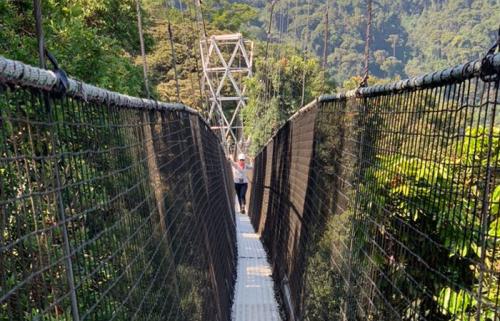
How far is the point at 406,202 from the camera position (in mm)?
1927

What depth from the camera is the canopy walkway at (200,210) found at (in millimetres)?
1274

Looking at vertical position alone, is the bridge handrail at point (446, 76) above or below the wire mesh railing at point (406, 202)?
above

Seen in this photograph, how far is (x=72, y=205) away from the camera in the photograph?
4.99ft

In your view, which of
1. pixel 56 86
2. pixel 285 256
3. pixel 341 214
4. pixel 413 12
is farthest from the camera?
pixel 413 12

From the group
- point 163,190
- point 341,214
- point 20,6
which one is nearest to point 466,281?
point 341,214

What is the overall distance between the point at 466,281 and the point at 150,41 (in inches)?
391

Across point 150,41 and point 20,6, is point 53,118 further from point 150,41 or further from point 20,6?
point 150,41

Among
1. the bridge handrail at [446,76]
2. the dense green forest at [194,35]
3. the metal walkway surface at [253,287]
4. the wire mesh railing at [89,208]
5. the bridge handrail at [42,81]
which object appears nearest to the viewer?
the bridge handrail at [42,81]

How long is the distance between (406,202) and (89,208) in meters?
1.01

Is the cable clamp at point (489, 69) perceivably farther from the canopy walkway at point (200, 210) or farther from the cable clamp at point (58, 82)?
the cable clamp at point (58, 82)

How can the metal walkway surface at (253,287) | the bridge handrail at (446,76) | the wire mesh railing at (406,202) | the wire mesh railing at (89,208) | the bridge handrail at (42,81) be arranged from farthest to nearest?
the metal walkway surface at (253,287)
the wire mesh railing at (406,202)
the bridge handrail at (446,76)
the wire mesh railing at (89,208)
the bridge handrail at (42,81)

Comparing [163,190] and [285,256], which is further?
[285,256]

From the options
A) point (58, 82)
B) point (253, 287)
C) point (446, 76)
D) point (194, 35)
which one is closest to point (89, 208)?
point (58, 82)

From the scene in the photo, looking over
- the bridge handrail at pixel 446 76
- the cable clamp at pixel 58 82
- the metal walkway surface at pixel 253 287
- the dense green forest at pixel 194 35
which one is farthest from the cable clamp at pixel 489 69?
the metal walkway surface at pixel 253 287
